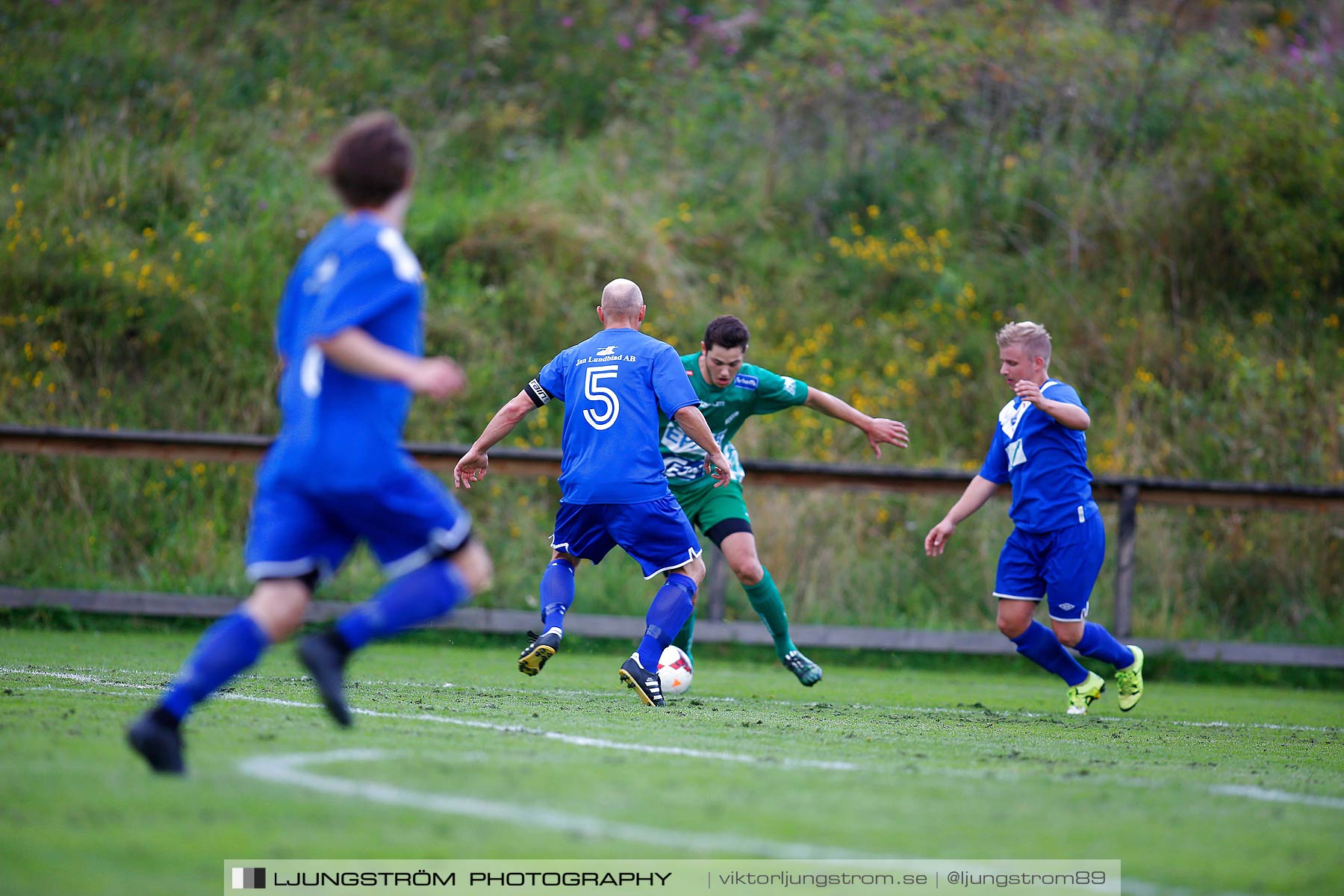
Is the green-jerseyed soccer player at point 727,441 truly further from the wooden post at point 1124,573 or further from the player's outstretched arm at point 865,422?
the wooden post at point 1124,573

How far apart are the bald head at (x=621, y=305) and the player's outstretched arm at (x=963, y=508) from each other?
199 cm

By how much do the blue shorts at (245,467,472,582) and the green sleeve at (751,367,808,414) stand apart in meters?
4.11

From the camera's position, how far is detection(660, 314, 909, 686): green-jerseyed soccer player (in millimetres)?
7746

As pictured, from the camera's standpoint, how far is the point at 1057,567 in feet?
23.5

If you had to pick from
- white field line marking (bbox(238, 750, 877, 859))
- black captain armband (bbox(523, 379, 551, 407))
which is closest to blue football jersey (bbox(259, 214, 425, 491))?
white field line marking (bbox(238, 750, 877, 859))

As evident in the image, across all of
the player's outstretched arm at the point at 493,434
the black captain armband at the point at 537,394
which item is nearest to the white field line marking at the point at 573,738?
the player's outstretched arm at the point at 493,434

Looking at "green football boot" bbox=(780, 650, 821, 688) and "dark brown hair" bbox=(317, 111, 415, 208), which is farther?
"green football boot" bbox=(780, 650, 821, 688)

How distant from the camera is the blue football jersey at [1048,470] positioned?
23.6 feet

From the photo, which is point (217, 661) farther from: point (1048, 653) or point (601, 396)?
point (1048, 653)

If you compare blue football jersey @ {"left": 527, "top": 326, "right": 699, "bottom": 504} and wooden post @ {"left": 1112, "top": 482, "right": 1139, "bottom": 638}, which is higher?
blue football jersey @ {"left": 527, "top": 326, "right": 699, "bottom": 504}

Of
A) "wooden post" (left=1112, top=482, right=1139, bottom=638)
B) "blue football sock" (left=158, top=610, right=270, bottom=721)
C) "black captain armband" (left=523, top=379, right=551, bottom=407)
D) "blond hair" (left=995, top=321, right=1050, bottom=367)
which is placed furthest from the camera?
"wooden post" (left=1112, top=482, right=1139, bottom=638)

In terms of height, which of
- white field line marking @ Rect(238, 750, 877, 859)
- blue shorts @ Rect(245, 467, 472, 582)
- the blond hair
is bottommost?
white field line marking @ Rect(238, 750, 877, 859)

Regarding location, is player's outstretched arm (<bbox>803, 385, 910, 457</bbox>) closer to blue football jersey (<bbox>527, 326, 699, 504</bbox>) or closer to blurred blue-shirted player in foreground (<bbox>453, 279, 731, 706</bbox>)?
blurred blue-shirted player in foreground (<bbox>453, 279, 731, 706</bbox>)

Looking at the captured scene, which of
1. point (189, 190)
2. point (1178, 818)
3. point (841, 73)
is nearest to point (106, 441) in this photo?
point (189, 190)
